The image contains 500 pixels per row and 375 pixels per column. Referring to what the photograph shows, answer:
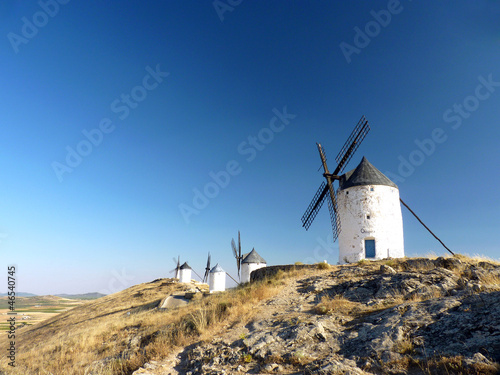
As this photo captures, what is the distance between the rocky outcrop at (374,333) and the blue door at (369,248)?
7.80m

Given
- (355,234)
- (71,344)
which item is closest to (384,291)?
(355,234)

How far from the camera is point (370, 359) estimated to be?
A: 5203 millimetres

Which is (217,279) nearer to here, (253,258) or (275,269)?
(253,258)

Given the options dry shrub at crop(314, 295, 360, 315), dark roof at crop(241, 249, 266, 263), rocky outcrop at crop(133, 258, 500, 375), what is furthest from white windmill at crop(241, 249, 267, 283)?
dry shrub at crop(314, 295, 360, 315)

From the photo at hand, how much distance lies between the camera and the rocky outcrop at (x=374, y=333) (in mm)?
4859

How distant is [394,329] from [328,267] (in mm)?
8856

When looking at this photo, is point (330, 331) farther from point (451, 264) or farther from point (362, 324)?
point (451, 264)

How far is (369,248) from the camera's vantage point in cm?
1806

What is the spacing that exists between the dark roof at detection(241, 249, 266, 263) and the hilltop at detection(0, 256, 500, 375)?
70.7 feet

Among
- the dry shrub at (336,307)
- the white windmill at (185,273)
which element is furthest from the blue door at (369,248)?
the white windmill at (185,273)

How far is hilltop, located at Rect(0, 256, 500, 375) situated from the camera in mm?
5039

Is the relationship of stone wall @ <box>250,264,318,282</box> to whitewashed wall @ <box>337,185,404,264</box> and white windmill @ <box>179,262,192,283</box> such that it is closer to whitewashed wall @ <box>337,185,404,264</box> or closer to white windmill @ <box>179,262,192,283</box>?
whitewashed wall @ <box>337,185,404,264</box>

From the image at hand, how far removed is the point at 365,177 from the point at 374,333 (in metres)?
14.3

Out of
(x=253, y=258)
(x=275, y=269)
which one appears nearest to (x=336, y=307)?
(x=275, y=269)
